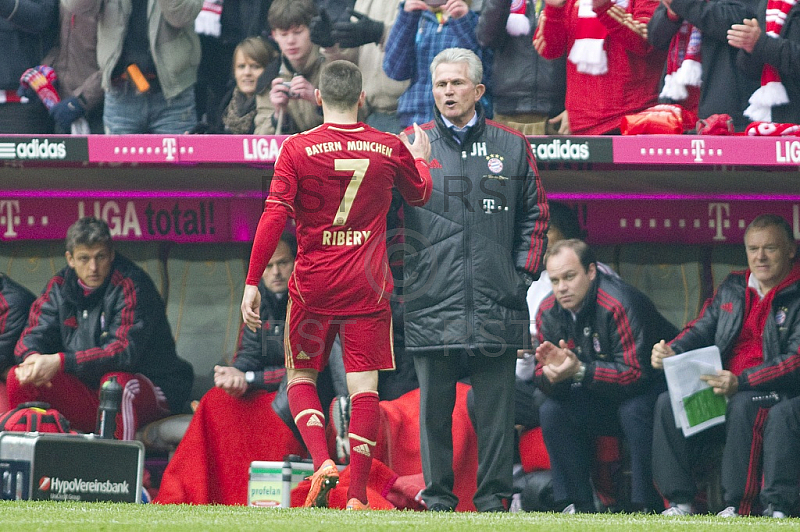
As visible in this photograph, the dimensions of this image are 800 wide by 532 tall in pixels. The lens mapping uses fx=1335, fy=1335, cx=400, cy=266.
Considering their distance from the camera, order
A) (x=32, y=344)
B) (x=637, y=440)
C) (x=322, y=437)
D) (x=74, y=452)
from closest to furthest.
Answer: (x=322, y=437) → (x=74, y=452) → (x=637, y=440) → (x=32, y=344)

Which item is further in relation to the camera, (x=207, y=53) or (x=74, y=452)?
(x=207, y=53)

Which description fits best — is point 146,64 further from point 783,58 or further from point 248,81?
point 783,58

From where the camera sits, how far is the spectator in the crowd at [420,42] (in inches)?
277

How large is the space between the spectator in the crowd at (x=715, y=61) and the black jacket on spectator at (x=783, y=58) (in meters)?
0.08

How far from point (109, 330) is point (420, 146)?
2464 millimetres

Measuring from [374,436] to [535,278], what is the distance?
43.5 inches

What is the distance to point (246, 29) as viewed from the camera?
8.02 m

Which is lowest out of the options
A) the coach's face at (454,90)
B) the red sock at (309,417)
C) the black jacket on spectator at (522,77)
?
the red sock at (309,417)

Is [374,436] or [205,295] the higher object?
[205,295]

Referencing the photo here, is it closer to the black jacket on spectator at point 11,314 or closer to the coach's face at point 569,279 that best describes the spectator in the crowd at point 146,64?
the black jacket on spectator at point 11,314

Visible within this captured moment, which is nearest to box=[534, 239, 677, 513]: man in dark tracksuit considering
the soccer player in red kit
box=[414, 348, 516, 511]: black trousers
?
box=[414, 348, 516, 511]: black trousers

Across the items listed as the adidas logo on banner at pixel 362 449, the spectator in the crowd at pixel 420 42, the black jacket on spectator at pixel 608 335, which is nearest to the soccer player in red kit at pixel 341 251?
the adidas logo on banner at pixel 362 449

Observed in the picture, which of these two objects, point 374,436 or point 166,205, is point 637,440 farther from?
point 166,205

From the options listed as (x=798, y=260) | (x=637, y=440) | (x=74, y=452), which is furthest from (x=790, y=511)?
(x=74, y=452)
